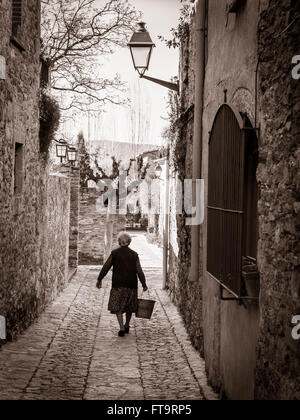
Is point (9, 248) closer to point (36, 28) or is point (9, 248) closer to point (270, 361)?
point (36, 28)

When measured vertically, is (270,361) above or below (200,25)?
below

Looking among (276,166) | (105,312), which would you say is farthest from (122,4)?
(276,166)


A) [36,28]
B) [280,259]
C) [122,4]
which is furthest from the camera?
[122,4]

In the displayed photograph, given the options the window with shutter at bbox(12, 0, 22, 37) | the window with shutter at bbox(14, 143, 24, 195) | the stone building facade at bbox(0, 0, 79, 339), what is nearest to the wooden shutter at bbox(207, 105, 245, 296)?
the stone building facade at bbox(0, 0, 79, 339)

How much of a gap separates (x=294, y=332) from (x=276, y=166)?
108 centimetres

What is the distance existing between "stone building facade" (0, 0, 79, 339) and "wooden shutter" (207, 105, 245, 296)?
9.09 feet

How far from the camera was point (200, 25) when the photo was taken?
825 centimetres

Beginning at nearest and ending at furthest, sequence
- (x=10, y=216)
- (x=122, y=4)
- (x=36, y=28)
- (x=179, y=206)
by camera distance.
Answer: (x=10, y=216) → (x=36, y=28) → (x=179, y=206) → (x=122, y=4)

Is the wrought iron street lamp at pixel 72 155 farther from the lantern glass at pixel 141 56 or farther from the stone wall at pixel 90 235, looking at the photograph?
the lantern glass at pixel 141 56

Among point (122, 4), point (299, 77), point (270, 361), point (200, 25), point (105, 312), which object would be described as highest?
point (122, 4)

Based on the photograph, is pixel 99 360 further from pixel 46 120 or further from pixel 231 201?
pixel 46 120

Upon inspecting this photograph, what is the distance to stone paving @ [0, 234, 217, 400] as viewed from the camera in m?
6.45

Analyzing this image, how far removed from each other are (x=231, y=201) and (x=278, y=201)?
129cm

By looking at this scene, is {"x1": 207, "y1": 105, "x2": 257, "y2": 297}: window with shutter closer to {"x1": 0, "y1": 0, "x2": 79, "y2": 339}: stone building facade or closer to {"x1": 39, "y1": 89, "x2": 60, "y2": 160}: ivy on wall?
{"x1": 0, "y1": 0, "x2": 79, "y2": 339}: stone building facade
